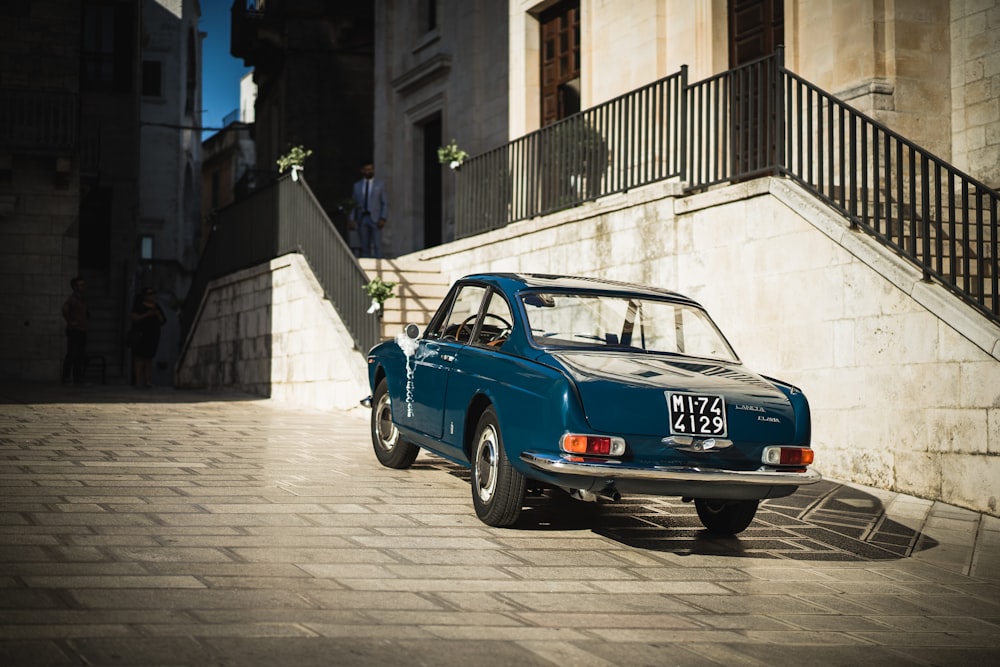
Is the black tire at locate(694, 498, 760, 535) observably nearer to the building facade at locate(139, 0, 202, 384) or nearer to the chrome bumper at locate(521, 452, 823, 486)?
the chrome bumper at locate(521, 452, 823, 486)

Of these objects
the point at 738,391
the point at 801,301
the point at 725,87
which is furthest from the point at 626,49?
the point at 738,391

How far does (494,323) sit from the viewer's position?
27.9 ft

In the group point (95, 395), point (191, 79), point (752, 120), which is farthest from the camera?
point (191, 79)

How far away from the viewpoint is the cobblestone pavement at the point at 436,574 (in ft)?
15.9

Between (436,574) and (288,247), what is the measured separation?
15.0m

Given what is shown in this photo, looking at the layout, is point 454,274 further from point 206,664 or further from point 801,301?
point 206,664

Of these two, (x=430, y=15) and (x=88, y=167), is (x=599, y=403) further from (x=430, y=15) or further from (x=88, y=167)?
(x=88, y=167)

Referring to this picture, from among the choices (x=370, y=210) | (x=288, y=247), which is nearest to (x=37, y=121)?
(x=370, y=210)

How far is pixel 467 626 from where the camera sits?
5195 millimetres

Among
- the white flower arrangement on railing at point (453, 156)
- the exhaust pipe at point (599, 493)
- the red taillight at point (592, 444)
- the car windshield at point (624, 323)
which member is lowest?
the exhaust pipe at point (599, 493)

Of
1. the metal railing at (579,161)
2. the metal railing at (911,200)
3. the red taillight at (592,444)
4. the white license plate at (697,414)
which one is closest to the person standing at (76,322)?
the metal railing at (579,161)

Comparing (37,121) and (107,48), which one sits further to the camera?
(107,48)

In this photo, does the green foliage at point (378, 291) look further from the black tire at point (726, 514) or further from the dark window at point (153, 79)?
the dark window at point (153, 79)

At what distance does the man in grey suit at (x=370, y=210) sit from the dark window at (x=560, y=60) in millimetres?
3312
